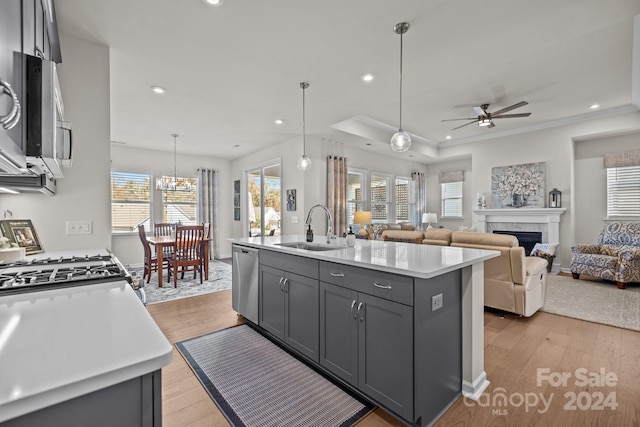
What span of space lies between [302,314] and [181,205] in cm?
595

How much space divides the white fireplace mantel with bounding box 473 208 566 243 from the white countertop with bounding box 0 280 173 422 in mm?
7001

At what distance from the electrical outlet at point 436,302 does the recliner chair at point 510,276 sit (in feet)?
6.45

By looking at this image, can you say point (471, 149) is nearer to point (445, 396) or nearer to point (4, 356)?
point (445, 396)

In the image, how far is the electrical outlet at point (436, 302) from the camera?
1708mm

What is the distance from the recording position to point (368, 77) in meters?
3.44

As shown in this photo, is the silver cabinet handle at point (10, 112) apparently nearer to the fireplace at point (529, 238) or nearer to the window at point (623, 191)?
the fireplace at point (529, 238)

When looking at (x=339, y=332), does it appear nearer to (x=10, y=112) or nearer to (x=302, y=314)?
(x=302, y=314)

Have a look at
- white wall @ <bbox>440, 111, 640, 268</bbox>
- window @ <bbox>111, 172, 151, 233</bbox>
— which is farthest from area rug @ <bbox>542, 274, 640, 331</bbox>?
window @ <bbox>111, 172, 151, 233</bbox>

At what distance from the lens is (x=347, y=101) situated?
4.16 meters

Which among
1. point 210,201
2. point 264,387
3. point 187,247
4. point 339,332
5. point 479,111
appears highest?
point 479,111

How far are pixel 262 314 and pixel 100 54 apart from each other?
281 cm

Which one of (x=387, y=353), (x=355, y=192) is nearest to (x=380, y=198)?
(x=355, y=192)

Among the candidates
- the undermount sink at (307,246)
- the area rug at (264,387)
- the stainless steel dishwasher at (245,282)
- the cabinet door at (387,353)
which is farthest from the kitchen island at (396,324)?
the stainless steel dishwasher at (245,282)

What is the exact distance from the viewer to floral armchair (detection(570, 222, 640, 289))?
14.3ft
